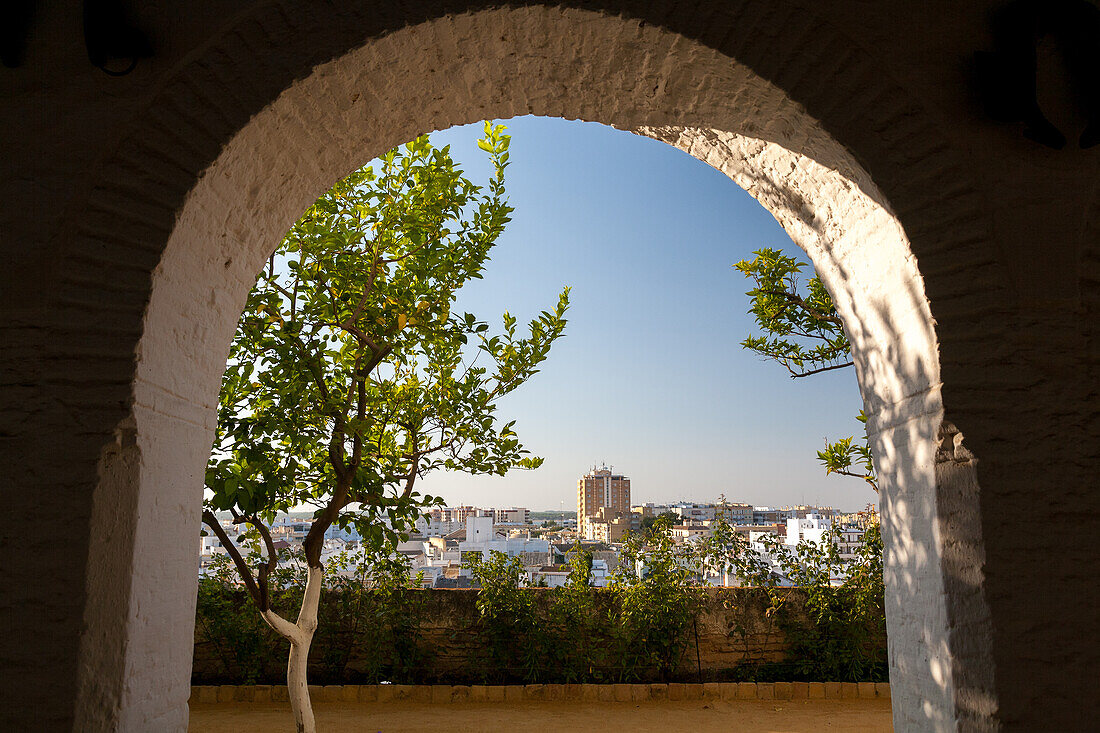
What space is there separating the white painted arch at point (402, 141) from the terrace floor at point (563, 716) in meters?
2.86

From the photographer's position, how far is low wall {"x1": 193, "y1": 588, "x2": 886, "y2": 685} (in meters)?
4.55

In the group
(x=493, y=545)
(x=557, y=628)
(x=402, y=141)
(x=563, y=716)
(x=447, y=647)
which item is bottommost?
(x=563, y=716)

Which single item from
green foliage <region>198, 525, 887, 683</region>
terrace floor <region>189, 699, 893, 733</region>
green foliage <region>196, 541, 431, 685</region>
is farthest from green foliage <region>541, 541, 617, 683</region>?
green foliage <region>196, 541, 431, 685</region>

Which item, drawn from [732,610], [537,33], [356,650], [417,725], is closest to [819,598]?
[732,610]

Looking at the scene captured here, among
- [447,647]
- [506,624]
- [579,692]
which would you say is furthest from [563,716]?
[447,647]

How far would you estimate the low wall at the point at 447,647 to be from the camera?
14.9ft

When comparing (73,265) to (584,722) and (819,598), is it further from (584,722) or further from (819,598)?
(819,598)

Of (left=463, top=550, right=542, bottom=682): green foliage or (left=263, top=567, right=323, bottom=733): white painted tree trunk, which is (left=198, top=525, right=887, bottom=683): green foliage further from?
(left=263, top=567, right=323, bottom=733): white painted tree trunk

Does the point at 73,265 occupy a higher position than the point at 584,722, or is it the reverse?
the point at 73,265

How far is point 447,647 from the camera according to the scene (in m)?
4.73

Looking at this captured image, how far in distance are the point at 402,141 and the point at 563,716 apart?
378cm

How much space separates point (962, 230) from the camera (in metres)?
1.37

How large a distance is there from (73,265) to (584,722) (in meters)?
3.87

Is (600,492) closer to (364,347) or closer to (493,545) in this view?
(493,545)
